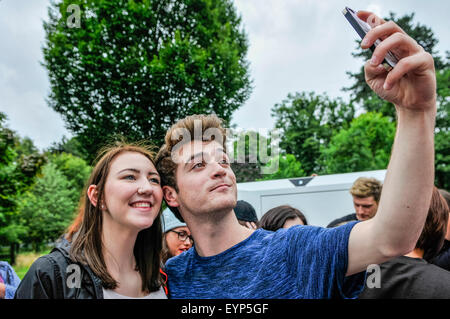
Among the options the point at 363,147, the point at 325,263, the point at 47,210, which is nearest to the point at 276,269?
the point at 325,263

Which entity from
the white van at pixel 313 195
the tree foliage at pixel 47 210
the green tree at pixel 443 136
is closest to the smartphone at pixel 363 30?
the white van at pixel 313 195

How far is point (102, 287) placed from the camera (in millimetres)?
1680

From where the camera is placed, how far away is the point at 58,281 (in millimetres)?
1539

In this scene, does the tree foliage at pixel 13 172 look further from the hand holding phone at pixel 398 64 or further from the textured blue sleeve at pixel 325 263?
the hand holding phone at pixel 398 64

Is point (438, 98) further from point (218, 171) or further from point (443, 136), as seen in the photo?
point (218, 171)

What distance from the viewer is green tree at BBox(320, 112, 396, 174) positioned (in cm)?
1745

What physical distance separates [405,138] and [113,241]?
158 cm

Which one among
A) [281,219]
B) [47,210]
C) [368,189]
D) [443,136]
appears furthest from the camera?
[47,210]

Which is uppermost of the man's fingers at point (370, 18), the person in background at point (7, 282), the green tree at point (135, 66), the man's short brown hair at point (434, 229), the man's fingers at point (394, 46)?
the green tree at point (135, 66)

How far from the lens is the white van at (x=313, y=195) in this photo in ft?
22.7

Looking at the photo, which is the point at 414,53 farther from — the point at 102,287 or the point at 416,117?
the point at 102,287

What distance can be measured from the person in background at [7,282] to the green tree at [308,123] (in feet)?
80.3

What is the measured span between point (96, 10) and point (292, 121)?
21.8 metres

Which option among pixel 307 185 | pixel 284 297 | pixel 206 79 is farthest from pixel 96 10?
pixel 284 297
